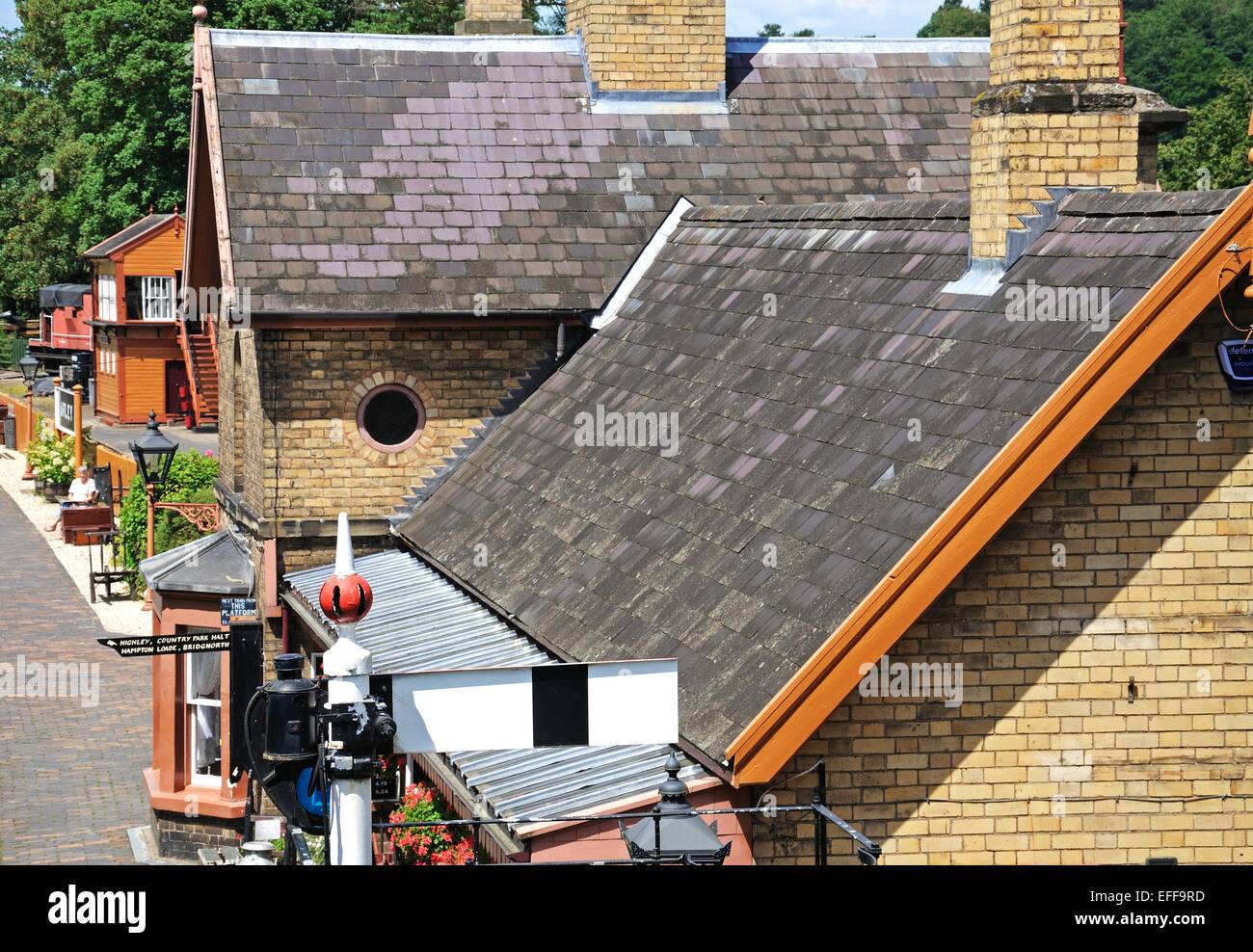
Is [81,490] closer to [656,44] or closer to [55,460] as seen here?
[55,460]

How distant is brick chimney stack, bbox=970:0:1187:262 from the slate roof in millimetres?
6591

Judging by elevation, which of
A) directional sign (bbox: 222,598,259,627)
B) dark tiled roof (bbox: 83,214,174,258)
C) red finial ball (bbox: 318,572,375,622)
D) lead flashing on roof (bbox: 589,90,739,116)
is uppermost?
dark tiled roof (bbox: 83,214,174,258)

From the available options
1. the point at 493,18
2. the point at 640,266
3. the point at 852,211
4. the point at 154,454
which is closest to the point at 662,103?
the point at 640,266

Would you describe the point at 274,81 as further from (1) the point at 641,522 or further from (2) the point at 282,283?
(1) the point at 641,522

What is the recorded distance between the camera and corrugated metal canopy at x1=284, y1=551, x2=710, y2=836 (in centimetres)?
895

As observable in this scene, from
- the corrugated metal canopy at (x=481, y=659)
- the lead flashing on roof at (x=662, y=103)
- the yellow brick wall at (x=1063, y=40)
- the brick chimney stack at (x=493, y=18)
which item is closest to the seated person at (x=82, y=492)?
the brick chimney stack at (x=493, y=18)

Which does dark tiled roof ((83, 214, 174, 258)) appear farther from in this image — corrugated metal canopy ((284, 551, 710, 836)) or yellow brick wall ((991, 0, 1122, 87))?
yellow brick wall ((991, 0, 1122, 87))

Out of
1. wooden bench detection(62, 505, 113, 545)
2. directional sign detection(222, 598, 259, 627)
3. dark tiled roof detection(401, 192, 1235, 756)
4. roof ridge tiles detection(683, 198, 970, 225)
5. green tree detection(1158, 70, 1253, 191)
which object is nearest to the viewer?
dark tiled roof detection(401, 192, 1235, 756)

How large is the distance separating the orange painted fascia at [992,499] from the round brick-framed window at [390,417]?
30.0 ft

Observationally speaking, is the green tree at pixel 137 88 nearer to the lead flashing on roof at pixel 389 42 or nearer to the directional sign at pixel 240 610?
the lead flashing on roof at pixel 389 42

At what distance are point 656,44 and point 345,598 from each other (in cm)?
1431

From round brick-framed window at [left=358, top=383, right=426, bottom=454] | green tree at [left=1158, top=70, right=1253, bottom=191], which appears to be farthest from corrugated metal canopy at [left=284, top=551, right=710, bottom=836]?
green tree at [left=1158, top=70, right=1253, bottom=191]
